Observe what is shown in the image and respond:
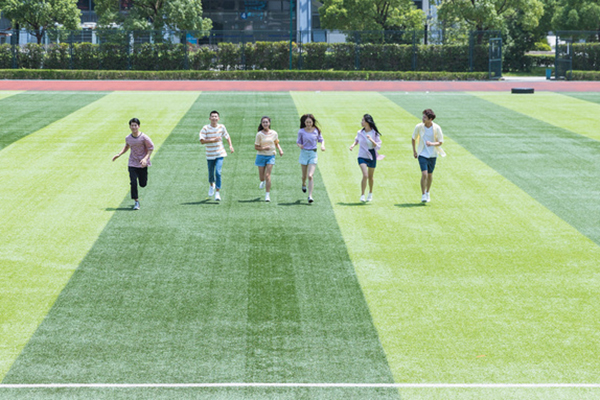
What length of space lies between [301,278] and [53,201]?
25.1 ft

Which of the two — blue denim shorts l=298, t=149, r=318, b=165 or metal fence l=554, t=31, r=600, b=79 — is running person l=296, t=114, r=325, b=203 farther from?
metal fence l=554, t=31, r=600, b=79

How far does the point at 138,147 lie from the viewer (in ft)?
51.1

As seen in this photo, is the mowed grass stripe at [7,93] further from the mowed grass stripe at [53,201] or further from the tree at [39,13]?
the tree at [39,13]

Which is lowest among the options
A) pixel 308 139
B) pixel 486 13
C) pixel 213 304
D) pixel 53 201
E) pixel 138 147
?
pixel 213 304

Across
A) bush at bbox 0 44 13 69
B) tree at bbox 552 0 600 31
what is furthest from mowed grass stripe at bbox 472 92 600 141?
bush at bbox 0 44 13 69

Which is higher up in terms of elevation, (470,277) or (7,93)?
(7,93)

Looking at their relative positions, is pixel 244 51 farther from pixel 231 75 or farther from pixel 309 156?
pixel 309 156

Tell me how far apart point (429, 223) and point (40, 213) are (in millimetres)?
7847

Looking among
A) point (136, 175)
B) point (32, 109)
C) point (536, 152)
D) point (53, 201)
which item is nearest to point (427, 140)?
point (136, 175)

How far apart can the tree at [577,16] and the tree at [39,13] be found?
3902 centimetres

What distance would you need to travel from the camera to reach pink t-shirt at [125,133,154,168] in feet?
50.6

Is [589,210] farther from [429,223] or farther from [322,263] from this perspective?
[322,263]

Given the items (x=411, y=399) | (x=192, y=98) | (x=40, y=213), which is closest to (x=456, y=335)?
(x=411, y=399)

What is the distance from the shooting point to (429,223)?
15695 mm
